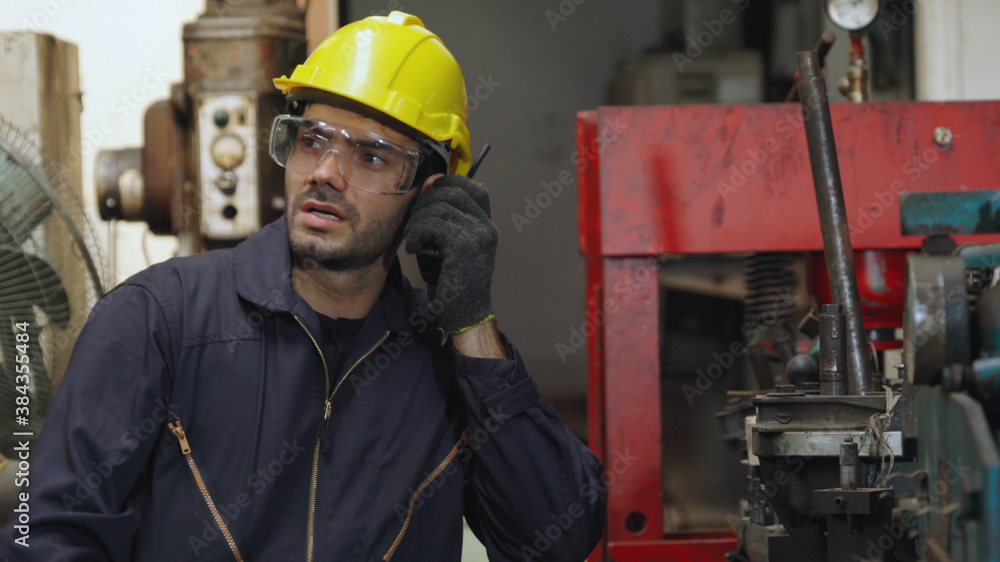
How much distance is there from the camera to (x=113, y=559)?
1343mm

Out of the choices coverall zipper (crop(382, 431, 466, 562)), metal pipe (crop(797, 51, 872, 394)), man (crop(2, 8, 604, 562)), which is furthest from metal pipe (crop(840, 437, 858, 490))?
coverall zipper (crop(382, 431, 466, 562))

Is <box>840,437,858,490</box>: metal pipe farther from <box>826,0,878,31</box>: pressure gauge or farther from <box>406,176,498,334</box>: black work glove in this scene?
<box>826,0,878,31</box>: pressure gauge

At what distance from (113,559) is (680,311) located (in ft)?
8.32

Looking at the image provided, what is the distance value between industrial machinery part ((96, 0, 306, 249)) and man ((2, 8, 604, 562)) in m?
0.89

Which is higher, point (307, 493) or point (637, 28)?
point (637, 28)

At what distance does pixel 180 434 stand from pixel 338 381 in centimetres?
25

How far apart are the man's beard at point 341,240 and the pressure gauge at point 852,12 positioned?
121cm

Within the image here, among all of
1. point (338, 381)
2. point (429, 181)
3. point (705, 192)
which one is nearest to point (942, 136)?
point (705, 192)

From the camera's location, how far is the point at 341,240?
1.58m

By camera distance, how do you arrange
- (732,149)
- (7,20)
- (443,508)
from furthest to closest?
(7,20) → (732,149) → (443,508)

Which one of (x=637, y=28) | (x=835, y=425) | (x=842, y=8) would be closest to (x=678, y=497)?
(x=637, y=28)

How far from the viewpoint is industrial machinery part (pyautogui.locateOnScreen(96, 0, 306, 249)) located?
8.31 ft

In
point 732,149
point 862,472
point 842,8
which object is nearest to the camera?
point 862,472

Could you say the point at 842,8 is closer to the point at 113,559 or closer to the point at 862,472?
the point at 862,472
